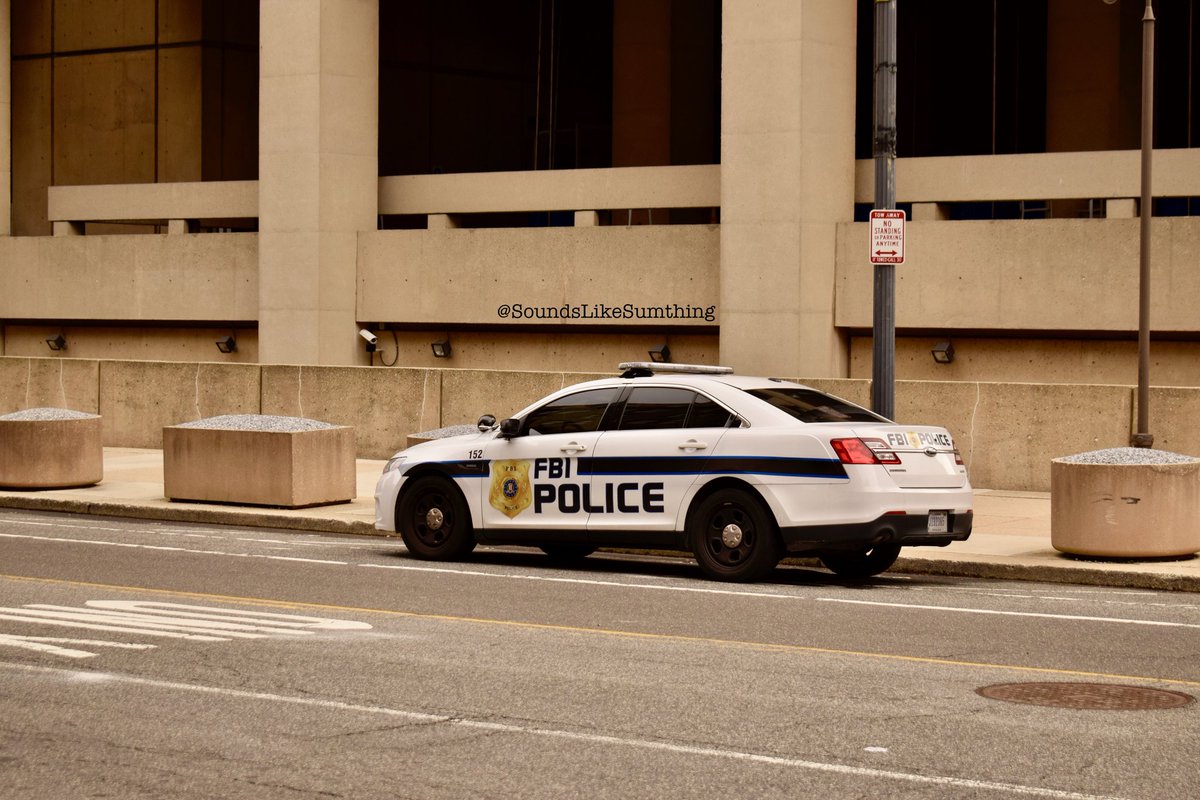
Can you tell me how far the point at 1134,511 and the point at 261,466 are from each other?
31.4ft

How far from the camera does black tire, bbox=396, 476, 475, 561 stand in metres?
14.9

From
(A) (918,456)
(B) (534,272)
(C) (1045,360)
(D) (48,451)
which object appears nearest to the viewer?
(A) (918,456)

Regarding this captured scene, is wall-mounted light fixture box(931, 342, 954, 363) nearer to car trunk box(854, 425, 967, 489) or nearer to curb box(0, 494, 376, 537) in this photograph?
curb box(0, 494, 376, 537)

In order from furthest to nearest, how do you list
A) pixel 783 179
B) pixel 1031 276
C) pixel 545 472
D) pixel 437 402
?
pixel 783 179
pixel 437 402
pixel 1031 276
pixel 545 472

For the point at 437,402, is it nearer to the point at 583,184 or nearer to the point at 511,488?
the point at 583,184

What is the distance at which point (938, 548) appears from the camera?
1555 cm

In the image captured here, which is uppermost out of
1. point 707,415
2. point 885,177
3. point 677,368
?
point 885,177

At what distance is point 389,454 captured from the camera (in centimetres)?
2520

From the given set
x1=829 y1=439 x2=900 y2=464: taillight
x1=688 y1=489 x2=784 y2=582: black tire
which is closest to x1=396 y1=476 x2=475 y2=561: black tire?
x1=688 y1=489 x2=784 y2=582: black tire

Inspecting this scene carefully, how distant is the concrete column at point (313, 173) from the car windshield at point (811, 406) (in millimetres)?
16177

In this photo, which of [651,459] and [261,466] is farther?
[261,466]

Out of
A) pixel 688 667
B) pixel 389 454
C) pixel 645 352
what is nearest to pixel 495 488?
pixel 688 667

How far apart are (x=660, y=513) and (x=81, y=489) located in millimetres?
10353

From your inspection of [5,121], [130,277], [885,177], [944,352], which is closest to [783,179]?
[944,352]
